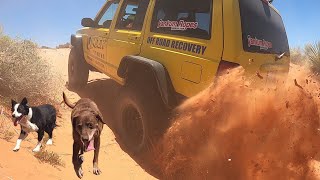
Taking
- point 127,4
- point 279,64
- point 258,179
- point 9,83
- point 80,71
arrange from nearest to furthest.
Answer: point 258,179 < point 279,64 < point 9,83 < point 127,4 < point 80,71

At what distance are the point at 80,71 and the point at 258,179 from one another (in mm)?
5295

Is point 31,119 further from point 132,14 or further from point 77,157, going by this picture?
point 132,14

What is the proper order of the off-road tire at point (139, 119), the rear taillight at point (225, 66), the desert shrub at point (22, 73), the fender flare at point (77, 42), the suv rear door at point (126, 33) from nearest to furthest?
the rear taillight at point (225, 66)
the off-road tire at point (139, 119)
the suv rear door at point (126, 33)
the desert shrub at point (22, 73)
the fender flare at point (77, 42)

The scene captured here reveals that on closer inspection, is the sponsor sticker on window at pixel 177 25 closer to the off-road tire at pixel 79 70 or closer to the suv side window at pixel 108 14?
the suv side window at pixel 108 14

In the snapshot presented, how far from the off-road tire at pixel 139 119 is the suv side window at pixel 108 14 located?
2.00 meters

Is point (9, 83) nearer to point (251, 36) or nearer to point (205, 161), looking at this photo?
point (205, 161)

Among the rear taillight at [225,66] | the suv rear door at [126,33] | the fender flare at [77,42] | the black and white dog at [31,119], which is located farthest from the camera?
the fender flare at [77,42]

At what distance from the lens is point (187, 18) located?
4.50 meters

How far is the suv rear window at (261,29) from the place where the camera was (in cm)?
403

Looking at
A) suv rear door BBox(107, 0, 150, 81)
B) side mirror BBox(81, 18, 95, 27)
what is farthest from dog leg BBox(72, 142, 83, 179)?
side mirror BBox(81, 18, 95, 27)

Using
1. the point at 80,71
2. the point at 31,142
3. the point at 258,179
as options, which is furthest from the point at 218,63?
the point at 80,71

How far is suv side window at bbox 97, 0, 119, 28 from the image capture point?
265 inches

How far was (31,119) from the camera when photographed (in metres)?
3.64

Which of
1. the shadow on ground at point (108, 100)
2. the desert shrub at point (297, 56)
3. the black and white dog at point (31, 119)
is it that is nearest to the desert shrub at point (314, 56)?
the desert shrub at point (297, 56)
